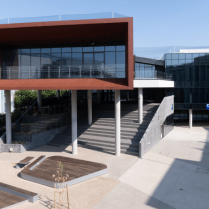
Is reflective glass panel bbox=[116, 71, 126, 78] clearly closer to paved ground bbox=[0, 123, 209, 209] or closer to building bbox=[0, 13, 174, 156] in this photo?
building bbox=[0, 13, 174, 156]

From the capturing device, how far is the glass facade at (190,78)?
3055 centimetres

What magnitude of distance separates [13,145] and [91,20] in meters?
11.0

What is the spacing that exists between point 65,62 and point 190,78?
2020 centimetres

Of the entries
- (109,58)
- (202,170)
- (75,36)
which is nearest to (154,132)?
(202,170)

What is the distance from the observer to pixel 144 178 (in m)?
11.8

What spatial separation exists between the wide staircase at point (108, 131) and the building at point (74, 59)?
88 cm

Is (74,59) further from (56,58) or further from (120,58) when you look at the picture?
(120,58)

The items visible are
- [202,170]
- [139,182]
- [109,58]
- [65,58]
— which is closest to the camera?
[139,182]

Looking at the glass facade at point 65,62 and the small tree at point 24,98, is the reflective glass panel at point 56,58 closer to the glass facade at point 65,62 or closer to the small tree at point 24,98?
the glass facade at point 65,62

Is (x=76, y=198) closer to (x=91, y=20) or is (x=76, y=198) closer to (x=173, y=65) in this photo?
(x=91, y=20)

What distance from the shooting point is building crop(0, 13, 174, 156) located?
1459 cm

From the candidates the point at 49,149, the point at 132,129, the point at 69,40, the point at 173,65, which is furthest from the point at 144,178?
the point at 173,65

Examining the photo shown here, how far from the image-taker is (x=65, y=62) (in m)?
18.2

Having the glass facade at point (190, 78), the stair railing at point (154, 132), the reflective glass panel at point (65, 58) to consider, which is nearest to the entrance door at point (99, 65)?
the reflective glass panel at point (65, 58)
